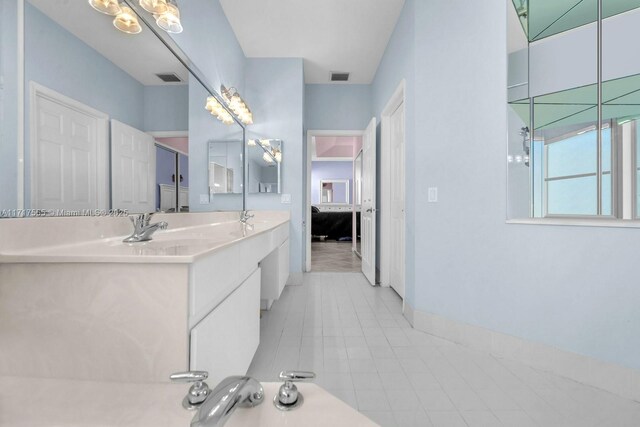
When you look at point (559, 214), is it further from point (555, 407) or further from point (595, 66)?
point (555, 407)

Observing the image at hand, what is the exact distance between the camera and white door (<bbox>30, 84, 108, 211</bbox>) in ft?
2.70

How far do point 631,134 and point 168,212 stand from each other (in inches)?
92.9

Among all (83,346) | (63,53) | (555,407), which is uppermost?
(63,53)

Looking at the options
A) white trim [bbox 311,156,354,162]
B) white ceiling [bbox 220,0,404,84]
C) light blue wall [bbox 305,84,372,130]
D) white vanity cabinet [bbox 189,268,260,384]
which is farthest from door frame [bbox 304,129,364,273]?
white trim [bbox 311,156,354,162]

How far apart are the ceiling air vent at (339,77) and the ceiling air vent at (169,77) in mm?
2568

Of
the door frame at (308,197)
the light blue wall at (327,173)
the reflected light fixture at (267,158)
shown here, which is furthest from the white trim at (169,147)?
the light blue wall at (327,173)

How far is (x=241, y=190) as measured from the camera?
2.81 metres

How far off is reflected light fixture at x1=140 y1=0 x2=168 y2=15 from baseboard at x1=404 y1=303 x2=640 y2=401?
7.85ft

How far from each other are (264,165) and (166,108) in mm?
1895

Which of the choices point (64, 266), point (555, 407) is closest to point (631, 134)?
point (555, 407)

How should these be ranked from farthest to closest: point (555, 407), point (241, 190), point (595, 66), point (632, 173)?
point (241, 190)
point (595, 66)
point (632, 173)
point (555, 407)

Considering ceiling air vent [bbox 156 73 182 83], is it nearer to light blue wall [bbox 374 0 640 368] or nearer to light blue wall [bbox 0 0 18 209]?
light blue wall [bbox 0 0 18 209]

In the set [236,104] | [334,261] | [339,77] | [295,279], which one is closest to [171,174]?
[236,104]

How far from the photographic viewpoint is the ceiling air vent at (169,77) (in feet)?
4.52
